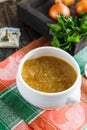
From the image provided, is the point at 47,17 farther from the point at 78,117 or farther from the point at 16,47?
the point at 78,117

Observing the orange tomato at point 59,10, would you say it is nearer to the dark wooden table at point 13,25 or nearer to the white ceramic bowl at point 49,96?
the dark wooden table at point 13,25

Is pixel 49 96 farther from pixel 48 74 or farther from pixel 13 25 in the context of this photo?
pixel 13 25

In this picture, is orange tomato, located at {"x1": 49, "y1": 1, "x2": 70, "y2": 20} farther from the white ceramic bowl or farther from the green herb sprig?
the white ceramic bowl

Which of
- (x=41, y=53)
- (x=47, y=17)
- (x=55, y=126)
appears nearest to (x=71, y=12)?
(x=47, y=17)

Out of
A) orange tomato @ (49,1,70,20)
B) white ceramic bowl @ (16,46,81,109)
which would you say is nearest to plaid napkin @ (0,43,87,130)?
white ceramic bowl @ (16,46,81,109)

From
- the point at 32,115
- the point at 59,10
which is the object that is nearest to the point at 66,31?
the point at 59,10

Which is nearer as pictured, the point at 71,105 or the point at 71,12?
the point at 71,105

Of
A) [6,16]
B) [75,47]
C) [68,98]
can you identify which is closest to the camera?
[68,98]
